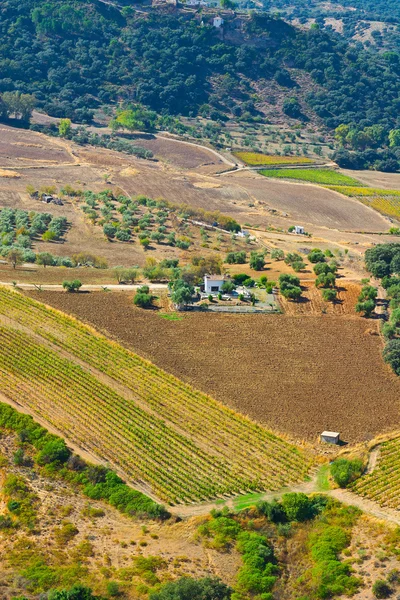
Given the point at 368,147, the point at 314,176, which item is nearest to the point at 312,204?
the point at 314,176

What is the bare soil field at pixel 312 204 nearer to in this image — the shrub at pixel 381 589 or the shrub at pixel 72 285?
the shrub at pixel 72 285

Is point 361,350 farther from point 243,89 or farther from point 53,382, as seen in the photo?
point 243,89

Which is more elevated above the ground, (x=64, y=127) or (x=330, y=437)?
(x=330, y=437)

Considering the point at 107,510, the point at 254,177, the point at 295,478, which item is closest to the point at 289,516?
the point at 295,478

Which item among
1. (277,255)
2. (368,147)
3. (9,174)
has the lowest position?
(9,174)

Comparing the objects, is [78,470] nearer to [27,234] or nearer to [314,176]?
[27,234]

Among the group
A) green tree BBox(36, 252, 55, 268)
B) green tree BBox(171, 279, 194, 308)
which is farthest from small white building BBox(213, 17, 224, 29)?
green tree BBox(171, 279, 194, 308)

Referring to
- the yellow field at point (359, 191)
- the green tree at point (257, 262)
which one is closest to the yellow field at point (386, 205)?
the yellow field at point (359, 191)
